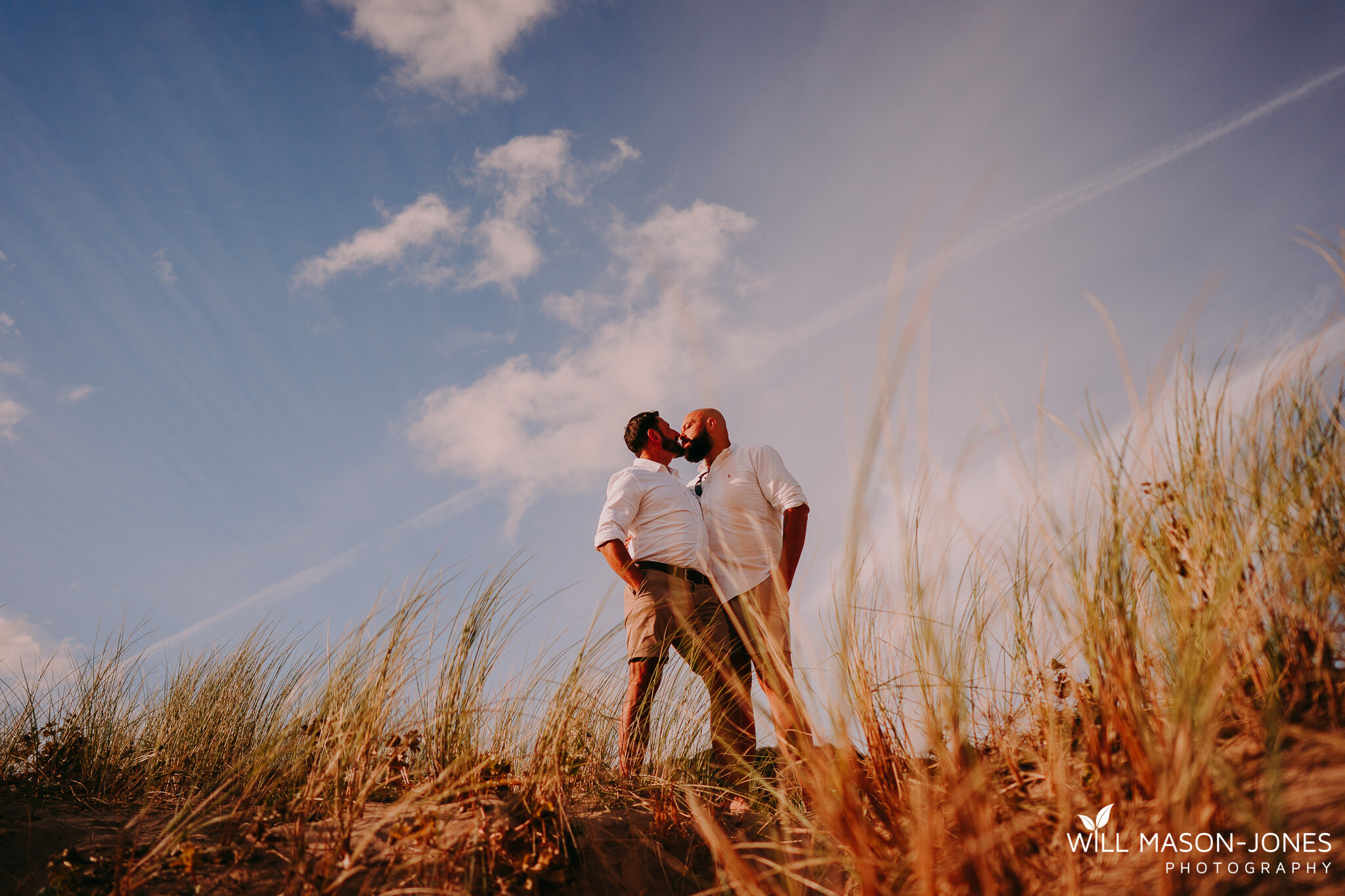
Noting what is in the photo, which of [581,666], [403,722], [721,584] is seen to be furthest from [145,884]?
[721,584]

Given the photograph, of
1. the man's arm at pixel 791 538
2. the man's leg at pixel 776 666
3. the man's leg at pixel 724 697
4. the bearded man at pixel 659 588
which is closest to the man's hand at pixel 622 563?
the bearded man at pixel 659 588

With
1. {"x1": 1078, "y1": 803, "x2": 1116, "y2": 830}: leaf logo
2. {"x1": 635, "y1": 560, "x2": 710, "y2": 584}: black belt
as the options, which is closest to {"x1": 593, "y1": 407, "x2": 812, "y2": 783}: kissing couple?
{"x1": 635, "y1": 560, "x2": 710, "y2": 584}: black belt

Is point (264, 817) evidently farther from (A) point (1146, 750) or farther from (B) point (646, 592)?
(A) point (1146, 750)

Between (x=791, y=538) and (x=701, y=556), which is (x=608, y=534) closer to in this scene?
(x=701, y=556)

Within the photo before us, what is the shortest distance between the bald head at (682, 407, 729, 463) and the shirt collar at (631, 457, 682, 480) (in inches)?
10.2

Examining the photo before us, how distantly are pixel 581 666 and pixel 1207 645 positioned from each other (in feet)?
6.33

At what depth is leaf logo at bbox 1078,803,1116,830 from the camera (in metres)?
1.32

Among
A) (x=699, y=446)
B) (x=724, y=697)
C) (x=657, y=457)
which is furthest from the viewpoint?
(x=699, y=446)

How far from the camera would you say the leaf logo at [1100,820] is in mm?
1317

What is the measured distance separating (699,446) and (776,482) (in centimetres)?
63

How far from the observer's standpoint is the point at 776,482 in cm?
342

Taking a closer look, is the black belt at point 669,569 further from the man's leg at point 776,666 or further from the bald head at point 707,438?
the bald head at point 707,438

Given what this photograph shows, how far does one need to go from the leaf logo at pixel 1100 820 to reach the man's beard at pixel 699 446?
8.87 ft

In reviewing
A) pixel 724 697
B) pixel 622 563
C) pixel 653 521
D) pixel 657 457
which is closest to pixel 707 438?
pixel 657 457
